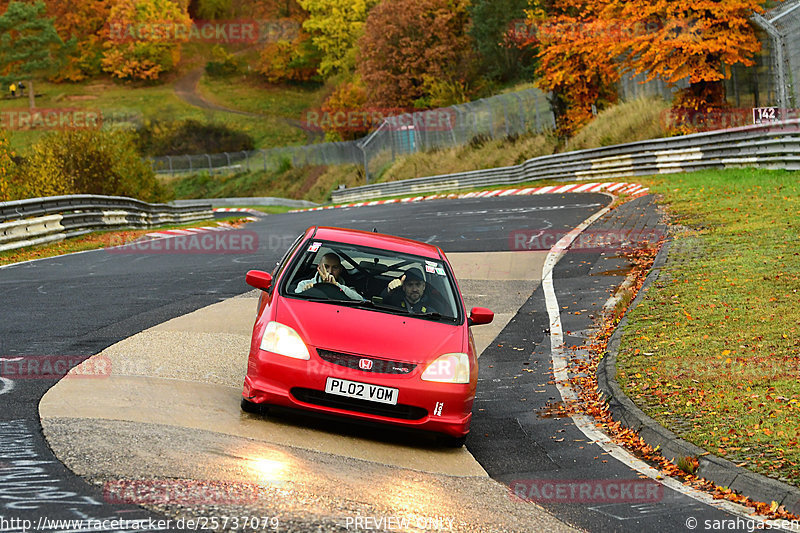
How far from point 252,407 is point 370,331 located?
3.67 feet

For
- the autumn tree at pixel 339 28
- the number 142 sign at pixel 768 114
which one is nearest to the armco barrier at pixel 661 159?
the number 142 sign at pixel 768 114

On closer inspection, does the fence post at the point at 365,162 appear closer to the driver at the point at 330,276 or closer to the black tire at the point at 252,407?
the driver at the point at 330,276

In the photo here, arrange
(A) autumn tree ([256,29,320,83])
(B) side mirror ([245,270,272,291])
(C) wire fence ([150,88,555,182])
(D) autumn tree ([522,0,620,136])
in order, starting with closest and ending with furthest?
(B) side mirror ([245,270,272,291]), (D) autumn tree ([522,0,620,136]), (C) wire fence ([150,88,555,182]), (A) autumn tree ([256,29,320,83])

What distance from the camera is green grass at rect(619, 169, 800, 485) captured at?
753 cm

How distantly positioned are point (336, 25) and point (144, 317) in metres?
100

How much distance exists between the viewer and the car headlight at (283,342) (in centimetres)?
765

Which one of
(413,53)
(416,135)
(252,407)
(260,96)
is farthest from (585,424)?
(260,96)

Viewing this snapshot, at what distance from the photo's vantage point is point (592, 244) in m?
19.1

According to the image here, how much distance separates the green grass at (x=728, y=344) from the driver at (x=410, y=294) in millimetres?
2078

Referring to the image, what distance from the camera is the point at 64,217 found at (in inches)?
968

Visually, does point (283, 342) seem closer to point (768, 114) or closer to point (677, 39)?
point (768, 114)

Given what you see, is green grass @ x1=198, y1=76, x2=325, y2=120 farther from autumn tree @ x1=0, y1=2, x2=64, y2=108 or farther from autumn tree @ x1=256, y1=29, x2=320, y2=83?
autumn tree @ x1=0, y1=2, x2=64, y2=108

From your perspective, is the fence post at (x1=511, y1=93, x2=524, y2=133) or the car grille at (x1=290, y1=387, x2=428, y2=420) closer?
the car grille at (x1=290, y1=387, x2=428, y2=420)

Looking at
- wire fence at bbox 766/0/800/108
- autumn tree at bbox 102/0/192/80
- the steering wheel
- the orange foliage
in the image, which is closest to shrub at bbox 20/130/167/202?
the orange foliage
